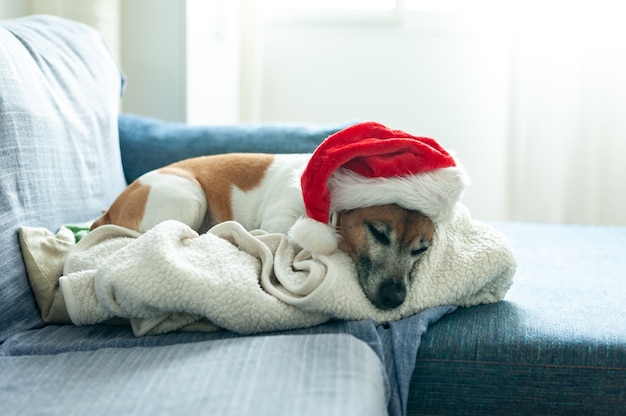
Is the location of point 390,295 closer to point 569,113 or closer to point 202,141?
point 202,141

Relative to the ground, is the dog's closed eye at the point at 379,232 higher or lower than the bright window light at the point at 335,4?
lower

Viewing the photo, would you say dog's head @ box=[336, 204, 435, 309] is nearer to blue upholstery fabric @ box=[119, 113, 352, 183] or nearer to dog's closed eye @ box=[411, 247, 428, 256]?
dog's closed eye @ box=[411, 247, 428, 256]

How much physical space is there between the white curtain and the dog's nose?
2.02m

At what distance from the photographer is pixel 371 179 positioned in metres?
1.49

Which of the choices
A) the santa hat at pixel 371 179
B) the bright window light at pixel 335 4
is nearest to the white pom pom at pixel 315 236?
the santa hat at pixel 371 179

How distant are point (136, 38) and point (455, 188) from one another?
5.39 ft

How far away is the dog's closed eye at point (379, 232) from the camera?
4.94ft

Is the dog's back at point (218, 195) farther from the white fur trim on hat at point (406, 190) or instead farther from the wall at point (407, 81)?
the wall at point (407, 81)

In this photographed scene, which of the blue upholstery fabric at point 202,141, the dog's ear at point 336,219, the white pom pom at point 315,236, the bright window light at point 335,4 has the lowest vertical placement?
the white pom pom at point 315,236

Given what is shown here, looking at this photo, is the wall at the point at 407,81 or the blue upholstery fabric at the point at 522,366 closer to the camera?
the blue upholstery fabric at the point at 522,366

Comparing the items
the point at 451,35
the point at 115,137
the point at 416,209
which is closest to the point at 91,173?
the point at 115,137

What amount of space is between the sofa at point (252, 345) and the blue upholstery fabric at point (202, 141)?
317mm

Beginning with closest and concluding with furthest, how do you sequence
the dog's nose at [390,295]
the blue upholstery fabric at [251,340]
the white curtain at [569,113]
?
the blue upholstery fabric at [251,340], the dog's nose at [390,295], the white curtain at [569,113]

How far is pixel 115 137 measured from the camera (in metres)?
2.07
